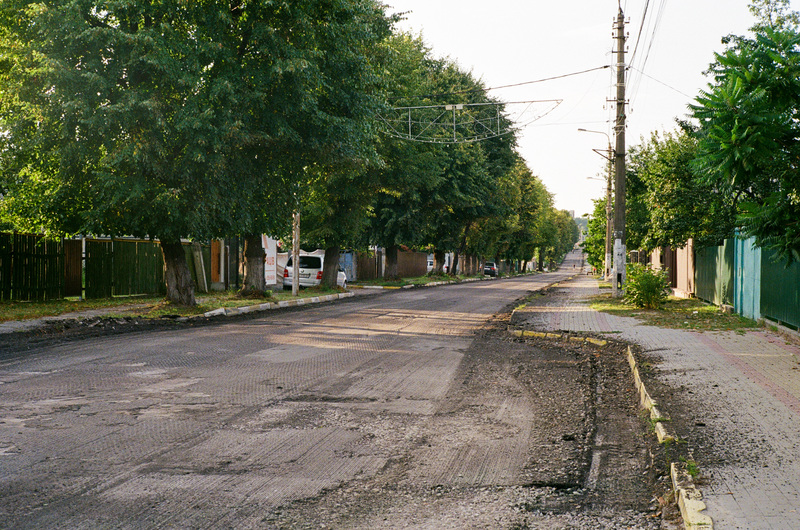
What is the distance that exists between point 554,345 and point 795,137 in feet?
21.9

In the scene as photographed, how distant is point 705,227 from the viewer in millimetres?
24344

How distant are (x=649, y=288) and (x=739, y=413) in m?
14.2

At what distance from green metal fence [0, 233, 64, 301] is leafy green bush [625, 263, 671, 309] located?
17031 mm

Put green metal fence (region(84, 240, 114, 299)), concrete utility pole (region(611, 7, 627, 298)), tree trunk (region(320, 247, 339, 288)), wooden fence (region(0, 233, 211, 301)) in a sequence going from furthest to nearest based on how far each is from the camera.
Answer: tree trunk (region(320, 247, 339, 288)), concrete utility pole (region(611, 7, 627, 298)), green metal fence (region(84, 240, 114, 299)), wooden fence (region(0, 233, 211, 301))

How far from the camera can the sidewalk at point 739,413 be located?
4293mm

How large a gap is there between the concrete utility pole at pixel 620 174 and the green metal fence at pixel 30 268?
693 inches

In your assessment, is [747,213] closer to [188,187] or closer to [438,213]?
[188,187]

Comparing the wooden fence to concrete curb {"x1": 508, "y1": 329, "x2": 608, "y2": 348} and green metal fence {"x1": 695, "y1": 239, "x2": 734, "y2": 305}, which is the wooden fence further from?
green metal fence {"x1": 695, "y1": 239, "x2": 734, "y2": 305}

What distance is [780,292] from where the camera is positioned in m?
14.2

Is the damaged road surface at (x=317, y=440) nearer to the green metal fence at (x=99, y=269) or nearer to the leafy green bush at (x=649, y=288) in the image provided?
the leafy green bush at (x=649, y=288)

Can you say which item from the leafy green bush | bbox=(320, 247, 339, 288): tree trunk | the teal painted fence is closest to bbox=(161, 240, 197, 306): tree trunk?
bbox=(320, 247, 339, 288): tree trunk

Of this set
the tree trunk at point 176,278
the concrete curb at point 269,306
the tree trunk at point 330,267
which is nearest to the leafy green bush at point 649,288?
the concrete curb at point 269,306

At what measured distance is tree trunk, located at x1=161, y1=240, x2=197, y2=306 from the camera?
19328mm

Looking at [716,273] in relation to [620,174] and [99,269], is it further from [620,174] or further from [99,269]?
[99,269]
